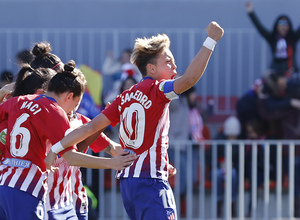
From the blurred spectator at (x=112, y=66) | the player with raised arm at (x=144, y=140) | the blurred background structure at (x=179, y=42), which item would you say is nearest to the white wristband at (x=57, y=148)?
the player with raised arm at (x=144, y=140)

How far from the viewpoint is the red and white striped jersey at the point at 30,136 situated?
3.93 meters

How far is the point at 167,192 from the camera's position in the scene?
13.5ft

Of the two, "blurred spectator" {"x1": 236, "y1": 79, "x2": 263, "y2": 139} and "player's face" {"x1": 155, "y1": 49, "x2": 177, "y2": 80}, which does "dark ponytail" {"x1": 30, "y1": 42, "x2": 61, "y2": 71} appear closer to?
"player's face" {"x1": 155, "y1": 49, "x2": 177, "y2": 80}

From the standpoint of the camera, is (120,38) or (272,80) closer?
(272,80)

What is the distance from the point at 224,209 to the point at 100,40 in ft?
12.2

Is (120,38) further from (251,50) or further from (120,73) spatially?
(251,50)

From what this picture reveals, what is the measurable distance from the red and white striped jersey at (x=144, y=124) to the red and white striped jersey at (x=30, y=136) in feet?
1.25

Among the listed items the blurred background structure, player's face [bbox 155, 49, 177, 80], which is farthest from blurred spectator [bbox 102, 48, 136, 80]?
player's face [bbox 155, 49, 177, 80]

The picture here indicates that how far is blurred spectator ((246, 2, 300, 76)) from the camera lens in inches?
357

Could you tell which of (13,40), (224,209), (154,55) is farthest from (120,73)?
(154,55)

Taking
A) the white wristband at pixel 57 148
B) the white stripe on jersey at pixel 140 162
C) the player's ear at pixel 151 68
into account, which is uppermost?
the player's ear at pixel 151 68

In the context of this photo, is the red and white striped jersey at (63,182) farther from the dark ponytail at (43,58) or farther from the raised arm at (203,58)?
the raised arm at (203,58)

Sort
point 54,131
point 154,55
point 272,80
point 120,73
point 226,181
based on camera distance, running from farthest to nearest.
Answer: point 120,73, point 272,80, point 226,181, point 154,55, point 54,131

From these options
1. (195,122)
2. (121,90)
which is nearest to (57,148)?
(121,90)
